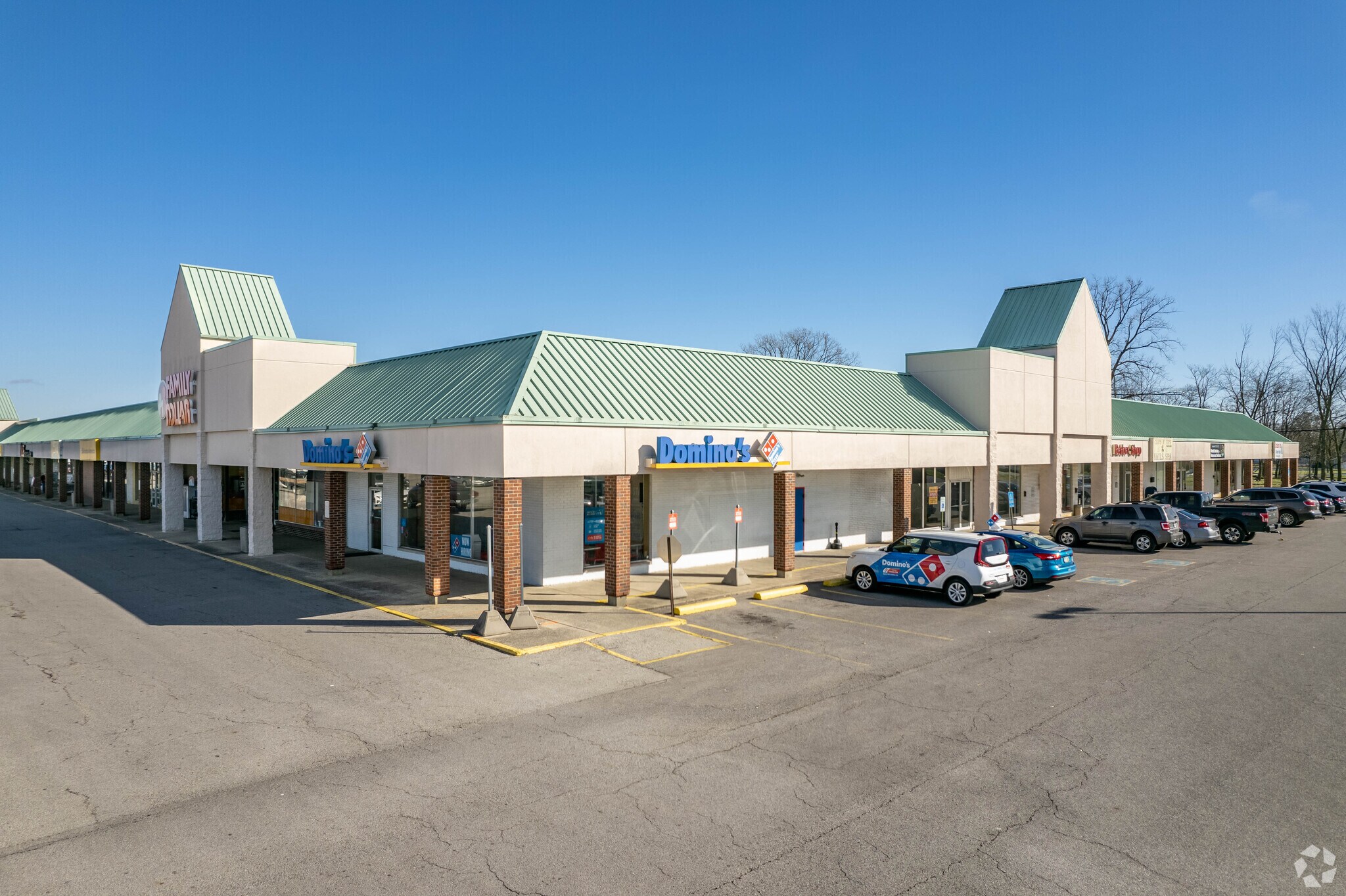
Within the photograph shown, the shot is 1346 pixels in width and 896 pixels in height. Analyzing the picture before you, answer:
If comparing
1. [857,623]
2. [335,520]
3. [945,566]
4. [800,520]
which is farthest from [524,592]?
[800,520]

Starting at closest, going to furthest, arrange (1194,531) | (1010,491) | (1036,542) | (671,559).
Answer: (671,559) → (1036,542) → (1194,531) → (1010,491)

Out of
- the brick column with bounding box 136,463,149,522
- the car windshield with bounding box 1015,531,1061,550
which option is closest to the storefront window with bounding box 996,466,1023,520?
the car windshield with bounding box 1015,531,1061,550

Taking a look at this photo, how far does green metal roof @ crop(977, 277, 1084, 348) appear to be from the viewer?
3469 centimetres

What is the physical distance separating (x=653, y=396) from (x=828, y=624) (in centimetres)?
753

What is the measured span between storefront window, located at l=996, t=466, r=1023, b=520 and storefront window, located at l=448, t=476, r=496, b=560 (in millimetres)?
23320

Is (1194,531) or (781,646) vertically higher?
(1194,531)

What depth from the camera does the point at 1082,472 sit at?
41.5 metres

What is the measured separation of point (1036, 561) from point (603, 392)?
12408mm

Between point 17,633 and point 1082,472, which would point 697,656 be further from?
point 1082,472

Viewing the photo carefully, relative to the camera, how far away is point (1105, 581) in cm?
2252

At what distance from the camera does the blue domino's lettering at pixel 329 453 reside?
20.6m

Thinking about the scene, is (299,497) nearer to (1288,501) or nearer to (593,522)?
(593,522)

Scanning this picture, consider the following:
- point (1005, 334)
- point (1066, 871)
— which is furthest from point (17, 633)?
point (1005, 334)

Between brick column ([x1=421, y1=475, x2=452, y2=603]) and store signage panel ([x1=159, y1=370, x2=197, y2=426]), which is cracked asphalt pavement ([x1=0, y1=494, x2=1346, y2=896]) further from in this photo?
store signage panel ([x1=159, y1=370, x2=197, y2=426])
